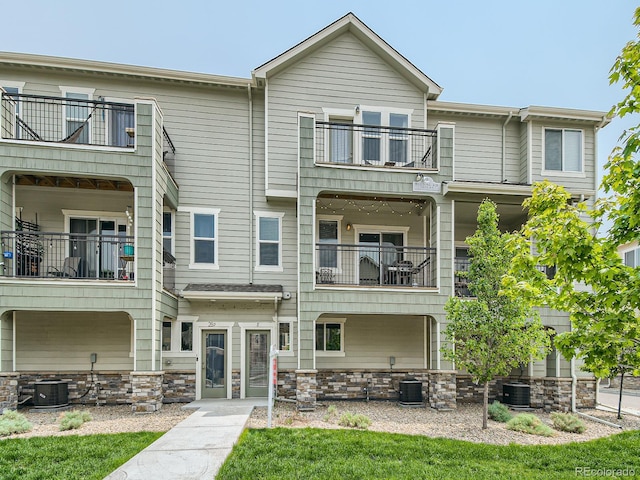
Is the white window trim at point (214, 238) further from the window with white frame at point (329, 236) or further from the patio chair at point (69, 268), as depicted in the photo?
the window with white frame at point (329, 236)

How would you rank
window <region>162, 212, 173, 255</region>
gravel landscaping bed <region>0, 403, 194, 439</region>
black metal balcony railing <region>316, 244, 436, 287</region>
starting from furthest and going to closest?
black metal balcony railing <region>316, 244, 436, 287</region> < window <region>162, 212, 173, 255</region> < gravel landscaping bed <region>0, 403, 194, 439</region>

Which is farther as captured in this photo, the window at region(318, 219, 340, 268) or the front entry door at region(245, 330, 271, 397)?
the window at region(318, 219, 340, 268)

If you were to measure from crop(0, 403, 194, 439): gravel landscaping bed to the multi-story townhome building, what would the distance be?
1.04m

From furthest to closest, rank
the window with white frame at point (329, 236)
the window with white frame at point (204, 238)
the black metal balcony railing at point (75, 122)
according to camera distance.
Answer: the window with white frame at point (329, 236)
the window with white frame at point (204, 238)
the black metal balcony railing at point (75, 122)

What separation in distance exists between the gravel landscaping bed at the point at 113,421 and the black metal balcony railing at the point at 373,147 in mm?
7841

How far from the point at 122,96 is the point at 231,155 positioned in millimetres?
3459

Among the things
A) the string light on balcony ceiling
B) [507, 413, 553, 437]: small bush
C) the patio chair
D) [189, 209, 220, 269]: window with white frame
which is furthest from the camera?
the string light on balcony ceiling

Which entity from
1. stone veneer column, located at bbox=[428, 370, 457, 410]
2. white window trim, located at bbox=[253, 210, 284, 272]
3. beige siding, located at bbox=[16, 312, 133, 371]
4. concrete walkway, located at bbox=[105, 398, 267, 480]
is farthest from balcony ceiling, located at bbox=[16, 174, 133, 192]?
stone veneer column, located at bbox=[428, 370, 457, 410]

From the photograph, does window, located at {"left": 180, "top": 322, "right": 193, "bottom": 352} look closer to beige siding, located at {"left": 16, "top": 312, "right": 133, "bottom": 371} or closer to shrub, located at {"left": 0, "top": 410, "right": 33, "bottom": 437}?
beige siding, located at {"left": 16, "top": 312, "right": 133, "bottom": 371}

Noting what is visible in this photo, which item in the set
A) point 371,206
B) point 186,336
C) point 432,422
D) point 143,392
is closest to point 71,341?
point 186,336

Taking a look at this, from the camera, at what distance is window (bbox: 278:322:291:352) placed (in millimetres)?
12648

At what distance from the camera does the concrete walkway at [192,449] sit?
227 inches

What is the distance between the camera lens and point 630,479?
6.00 m

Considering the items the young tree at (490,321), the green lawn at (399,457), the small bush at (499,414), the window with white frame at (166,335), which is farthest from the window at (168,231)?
the small bush at (499,414)
